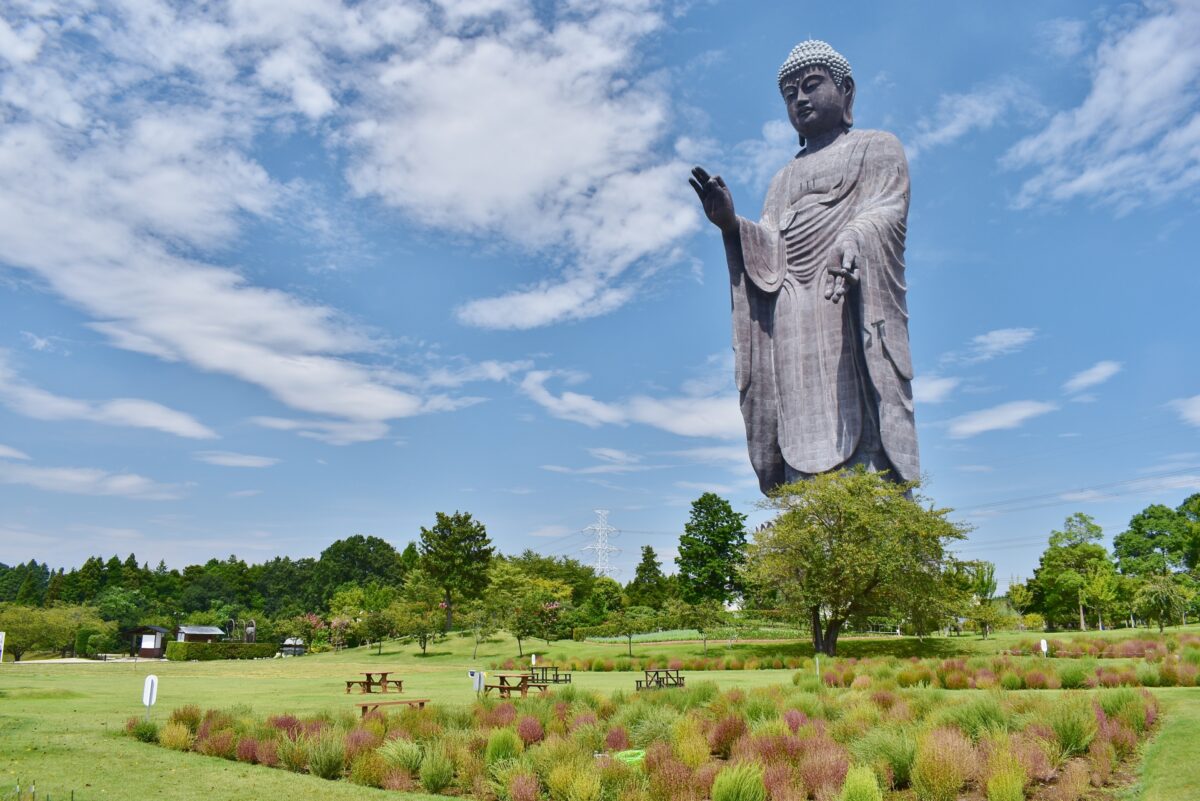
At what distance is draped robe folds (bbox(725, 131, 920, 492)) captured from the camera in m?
32.8

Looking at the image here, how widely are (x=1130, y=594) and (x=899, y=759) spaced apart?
5000 cm

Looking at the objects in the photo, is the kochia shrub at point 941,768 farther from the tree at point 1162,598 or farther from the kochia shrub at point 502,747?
the tree at point 1162,598

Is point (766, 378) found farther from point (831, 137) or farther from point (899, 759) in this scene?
point (899, 759)

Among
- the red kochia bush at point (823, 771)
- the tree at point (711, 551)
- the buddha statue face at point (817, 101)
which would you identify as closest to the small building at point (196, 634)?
the tree at point (711, 551)

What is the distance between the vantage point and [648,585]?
74.8 meters

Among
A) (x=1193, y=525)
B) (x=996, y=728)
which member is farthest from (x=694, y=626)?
(x=1193, y=525)

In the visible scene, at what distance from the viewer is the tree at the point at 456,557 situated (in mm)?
57375

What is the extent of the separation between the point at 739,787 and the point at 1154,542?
6858 cm

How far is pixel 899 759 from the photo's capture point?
405 inches

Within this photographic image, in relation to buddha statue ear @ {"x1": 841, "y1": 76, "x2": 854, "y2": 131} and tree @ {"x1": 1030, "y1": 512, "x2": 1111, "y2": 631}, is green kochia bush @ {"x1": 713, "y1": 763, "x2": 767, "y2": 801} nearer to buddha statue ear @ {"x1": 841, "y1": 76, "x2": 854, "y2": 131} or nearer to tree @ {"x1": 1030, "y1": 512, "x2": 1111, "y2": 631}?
buddha statue ear @ {"x1": 841, "y1": 76, "x2": 854, "y2": 131}

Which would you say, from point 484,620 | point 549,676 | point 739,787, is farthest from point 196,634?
point 739,787

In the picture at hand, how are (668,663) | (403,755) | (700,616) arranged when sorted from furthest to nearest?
(700,616) < (668,663) < (403,755)

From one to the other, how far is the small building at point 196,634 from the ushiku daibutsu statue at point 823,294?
2085 inches

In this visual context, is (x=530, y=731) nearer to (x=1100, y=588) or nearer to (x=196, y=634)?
(x=1100, y=588)
